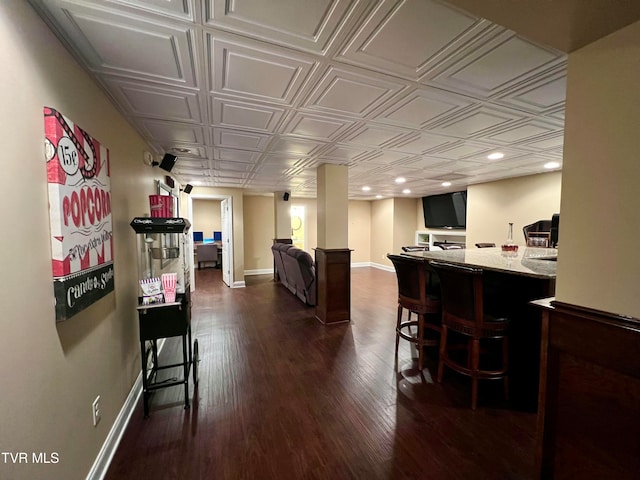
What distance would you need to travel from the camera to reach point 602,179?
927mm

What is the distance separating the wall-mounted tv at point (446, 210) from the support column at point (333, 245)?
4.23 meters

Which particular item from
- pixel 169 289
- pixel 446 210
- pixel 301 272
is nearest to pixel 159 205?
pixel 169 289

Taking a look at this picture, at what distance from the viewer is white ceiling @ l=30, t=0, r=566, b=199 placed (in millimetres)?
1142

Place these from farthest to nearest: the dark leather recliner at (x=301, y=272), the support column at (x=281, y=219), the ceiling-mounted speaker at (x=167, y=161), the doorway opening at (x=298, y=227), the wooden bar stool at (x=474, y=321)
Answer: the doorway opening at (x=298, y=227) < the support column at (x=281, y=219) < the dark leather recliner at (x=301, y=272) < the ceiling-mounted speaker at (x=167, y=161) < the wooden bar stool at (x=474, y=321)

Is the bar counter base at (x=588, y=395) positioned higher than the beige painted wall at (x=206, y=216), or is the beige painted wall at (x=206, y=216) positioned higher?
the beige painted wall at (x=206, y=216)

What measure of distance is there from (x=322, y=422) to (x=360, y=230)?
7519 millimetres

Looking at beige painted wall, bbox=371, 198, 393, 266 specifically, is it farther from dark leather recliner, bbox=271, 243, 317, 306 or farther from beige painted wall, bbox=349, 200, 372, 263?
dark leather recliner, bbox=271, 243, 317, 306

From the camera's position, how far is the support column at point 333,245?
380 centimetres

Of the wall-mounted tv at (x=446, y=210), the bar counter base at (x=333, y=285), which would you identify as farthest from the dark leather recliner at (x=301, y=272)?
the wall-mounted tv at (x=446, y=210)

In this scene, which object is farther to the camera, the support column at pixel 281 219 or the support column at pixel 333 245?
the support column at pixel 281 219

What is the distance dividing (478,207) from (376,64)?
208 inches

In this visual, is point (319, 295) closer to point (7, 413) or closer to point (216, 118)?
point (216, 118)

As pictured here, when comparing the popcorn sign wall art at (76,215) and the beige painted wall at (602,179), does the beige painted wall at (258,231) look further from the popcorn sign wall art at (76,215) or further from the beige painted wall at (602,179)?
the beige painted wall at (602,179)

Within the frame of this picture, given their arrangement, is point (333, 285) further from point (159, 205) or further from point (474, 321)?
point (159, 205)
